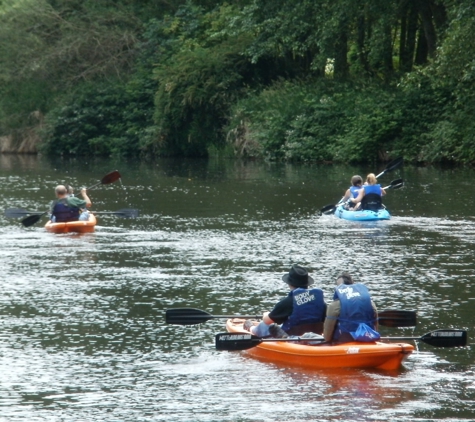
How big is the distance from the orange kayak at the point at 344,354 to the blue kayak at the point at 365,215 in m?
13.0

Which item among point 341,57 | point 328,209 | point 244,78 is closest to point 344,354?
point 328,209

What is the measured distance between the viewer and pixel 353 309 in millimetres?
11711

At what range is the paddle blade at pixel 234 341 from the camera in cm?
1194

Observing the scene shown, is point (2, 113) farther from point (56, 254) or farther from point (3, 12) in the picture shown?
point (56, 254)

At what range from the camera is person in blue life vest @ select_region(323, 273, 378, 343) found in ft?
38.5

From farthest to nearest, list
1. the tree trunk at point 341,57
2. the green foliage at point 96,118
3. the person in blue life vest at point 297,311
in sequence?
1. the green foliage at point 96,118
2. the tree trunk at point 341,57
3. the person in blue life vest at point 297,311

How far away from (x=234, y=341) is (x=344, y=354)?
122cm

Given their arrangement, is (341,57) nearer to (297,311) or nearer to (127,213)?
(127,213)

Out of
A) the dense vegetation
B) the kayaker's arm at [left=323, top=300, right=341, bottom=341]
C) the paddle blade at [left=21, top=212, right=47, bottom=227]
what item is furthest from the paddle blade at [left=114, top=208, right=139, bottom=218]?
the kayaker's arm at [left=323, top=300, right=341, bottom=341]

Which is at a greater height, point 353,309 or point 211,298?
point 353,309

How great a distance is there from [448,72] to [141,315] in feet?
73.3

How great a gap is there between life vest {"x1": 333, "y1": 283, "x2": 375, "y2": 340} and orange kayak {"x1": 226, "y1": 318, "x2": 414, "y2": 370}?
8.3 inches

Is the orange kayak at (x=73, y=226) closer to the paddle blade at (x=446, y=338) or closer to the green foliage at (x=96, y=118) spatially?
the paddle blade at (x=446, y=338)

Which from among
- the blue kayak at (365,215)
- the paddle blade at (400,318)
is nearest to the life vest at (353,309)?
the paddle blade at (400,318)
